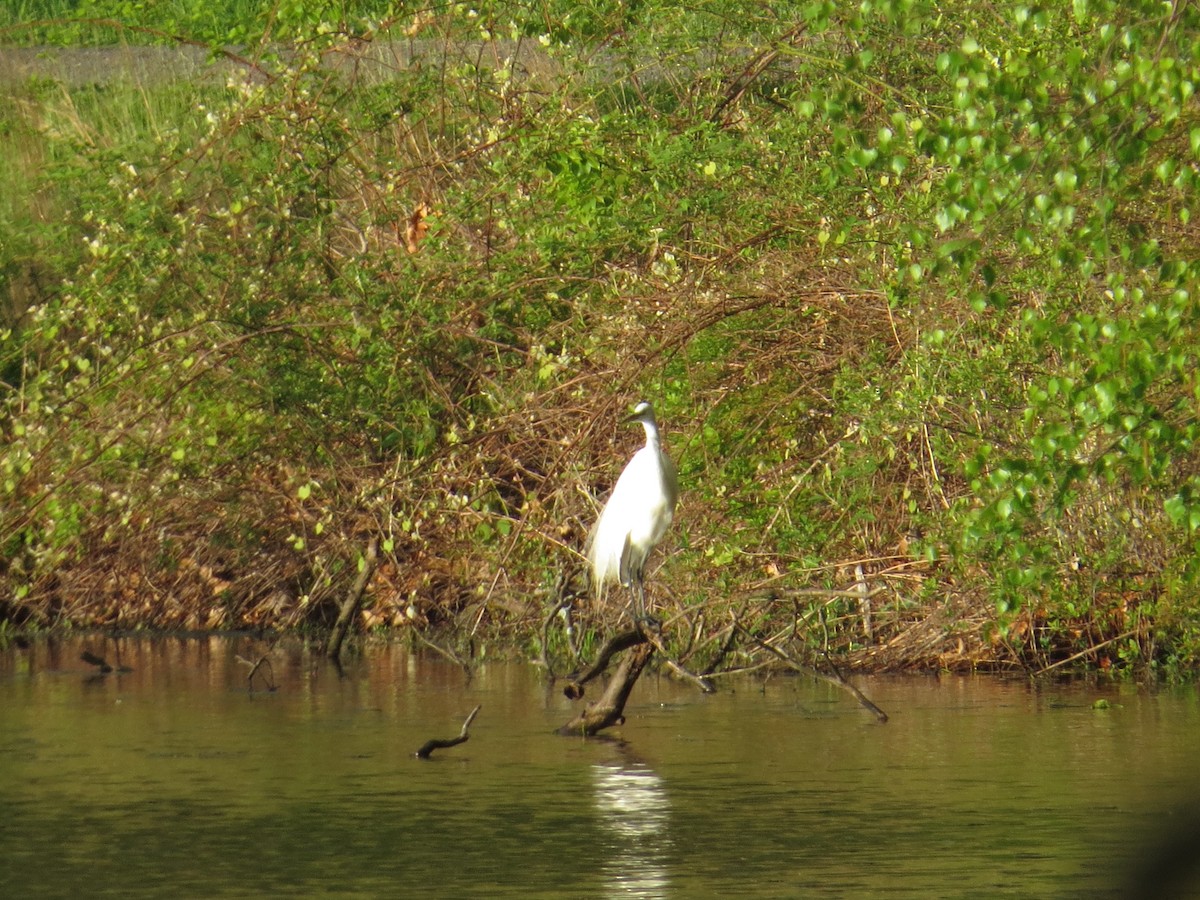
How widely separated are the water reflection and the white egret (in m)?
2.12

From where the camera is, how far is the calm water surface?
656 centimetres

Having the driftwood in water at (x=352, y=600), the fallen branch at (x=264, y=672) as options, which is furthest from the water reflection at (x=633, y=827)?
the driftwood in water at (x=352, y=600)

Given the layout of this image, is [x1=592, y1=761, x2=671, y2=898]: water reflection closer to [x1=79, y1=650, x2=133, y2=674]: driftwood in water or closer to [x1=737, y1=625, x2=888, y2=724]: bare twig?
[x1=737, y1=625, x2=888, y2=724]: bare twig

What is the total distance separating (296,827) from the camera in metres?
7.49

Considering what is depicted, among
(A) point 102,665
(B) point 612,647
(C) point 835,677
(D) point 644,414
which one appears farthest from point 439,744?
(A) point 102,665

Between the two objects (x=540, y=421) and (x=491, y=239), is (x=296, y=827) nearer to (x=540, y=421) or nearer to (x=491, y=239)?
(x=540, y=421)

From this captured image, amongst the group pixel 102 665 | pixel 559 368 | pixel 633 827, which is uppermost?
pixel 559 368

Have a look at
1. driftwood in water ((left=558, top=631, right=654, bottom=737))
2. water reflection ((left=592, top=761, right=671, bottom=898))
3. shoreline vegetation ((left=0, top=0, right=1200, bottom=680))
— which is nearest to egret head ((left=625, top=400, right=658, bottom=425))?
shoreline vegetation ((left=0, top=0, right=1200, bottom=680))

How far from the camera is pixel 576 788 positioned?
26.8 ft

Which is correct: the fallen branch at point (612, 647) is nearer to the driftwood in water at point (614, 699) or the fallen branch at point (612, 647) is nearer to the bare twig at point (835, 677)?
the driftwood in water at point (614, 699)

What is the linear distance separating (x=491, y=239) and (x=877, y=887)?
309 inches

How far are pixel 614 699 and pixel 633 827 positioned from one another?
86.3 inches

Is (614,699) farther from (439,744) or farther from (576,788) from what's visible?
(576,788)

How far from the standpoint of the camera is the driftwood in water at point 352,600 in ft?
42.4
